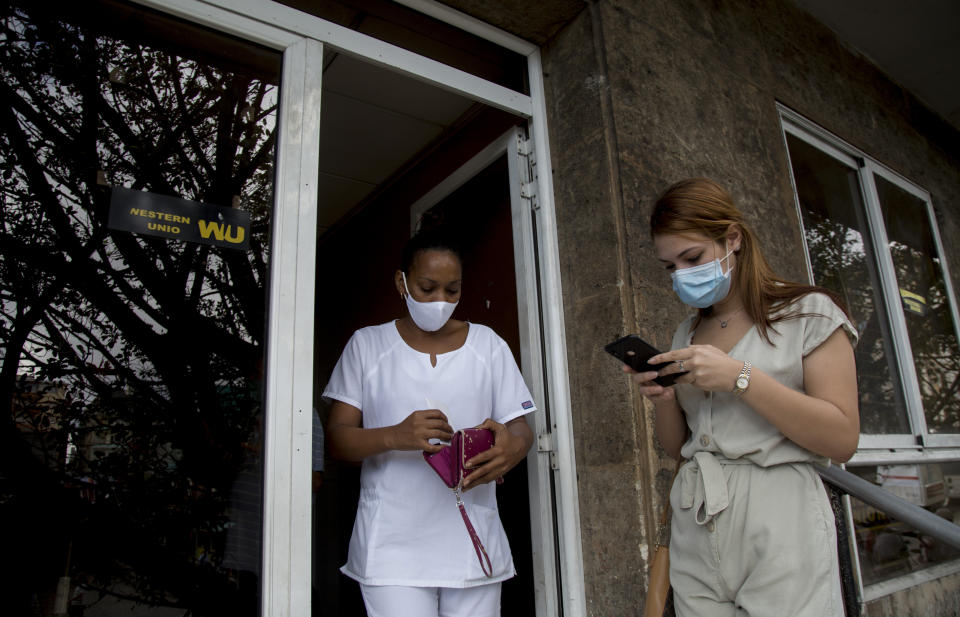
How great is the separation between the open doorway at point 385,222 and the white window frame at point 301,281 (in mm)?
669

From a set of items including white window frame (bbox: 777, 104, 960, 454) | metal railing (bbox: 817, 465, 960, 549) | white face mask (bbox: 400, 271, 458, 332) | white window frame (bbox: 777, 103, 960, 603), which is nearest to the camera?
metal railing (bbox: 817, 465, 960, 549)

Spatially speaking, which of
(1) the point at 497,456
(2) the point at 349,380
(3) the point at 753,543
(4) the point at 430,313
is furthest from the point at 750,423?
(2) the point at 349,380

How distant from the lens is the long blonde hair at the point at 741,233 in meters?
1.50

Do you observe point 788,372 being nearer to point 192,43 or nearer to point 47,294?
point 47,294

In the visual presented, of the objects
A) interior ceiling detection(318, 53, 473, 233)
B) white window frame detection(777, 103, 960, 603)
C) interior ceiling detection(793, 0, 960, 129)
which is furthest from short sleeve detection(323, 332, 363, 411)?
interior ceiling detection(793, 0, 960, 129)

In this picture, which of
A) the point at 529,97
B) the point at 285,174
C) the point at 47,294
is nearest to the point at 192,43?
the point at 285,174

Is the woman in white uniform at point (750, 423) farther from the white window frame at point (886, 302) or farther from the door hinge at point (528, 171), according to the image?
the white window frame at point (886, 302)

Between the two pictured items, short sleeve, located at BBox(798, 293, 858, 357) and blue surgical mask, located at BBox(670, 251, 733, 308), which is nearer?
short sleeve, located at BBox(798, 293, 858, 357)

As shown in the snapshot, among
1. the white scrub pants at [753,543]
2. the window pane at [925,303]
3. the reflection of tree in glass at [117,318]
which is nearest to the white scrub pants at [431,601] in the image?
the reflection of tree in glass at [117,318]

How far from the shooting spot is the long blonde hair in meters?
1.50

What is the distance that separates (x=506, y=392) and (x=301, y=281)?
2.56 feet

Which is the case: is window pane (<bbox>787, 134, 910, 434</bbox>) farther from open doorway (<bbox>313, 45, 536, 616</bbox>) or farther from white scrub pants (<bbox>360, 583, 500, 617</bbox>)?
white scrub pants (<bbox>360, 583, 500, 617</bbox>)

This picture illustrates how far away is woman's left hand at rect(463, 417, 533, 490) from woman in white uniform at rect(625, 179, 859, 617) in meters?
0.54

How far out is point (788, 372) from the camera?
1.42m
